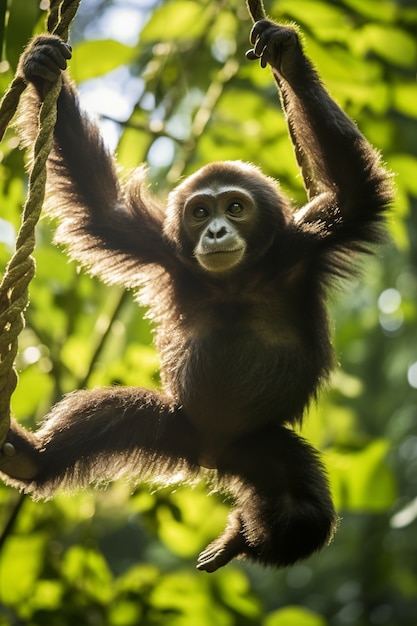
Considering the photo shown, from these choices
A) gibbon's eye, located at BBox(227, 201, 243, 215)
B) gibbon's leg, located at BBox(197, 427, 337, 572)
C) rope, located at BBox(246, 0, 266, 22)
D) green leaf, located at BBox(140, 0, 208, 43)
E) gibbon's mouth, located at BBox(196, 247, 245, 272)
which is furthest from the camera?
green leaf, located at BBox(140, 0, 208, 43)

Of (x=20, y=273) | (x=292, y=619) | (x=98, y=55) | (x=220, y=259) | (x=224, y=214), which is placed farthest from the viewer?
(x=292, y=619)

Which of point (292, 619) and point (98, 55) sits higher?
point (98, 55)

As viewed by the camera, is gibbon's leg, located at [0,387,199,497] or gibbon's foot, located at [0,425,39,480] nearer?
gibbon's foot, located at [0,425,39,480]

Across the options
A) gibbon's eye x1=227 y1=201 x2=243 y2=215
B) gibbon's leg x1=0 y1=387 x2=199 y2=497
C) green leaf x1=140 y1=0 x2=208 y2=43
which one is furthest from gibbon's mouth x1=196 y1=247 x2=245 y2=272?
green leaf x1=140 y1=0 x2=208 y2=43

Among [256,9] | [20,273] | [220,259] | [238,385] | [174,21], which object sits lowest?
[238,385]

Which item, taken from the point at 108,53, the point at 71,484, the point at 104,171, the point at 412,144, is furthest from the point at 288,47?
the point at 412,144

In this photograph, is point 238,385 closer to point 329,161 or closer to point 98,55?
point 329,161

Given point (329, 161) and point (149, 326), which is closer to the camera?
point (329, 161)

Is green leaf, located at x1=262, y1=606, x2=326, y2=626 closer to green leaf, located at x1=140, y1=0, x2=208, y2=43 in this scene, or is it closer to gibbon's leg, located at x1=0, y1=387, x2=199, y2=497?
gibbon's leg, located at x1=0, y1=387, x2=199, y2=497

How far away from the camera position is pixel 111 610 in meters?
6.12

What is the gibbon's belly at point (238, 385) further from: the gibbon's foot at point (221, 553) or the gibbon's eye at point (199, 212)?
the gibbon's eye at point (199, 212)

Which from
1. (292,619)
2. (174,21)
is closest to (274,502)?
(292,619)

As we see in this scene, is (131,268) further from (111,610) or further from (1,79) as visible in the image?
(111,610)

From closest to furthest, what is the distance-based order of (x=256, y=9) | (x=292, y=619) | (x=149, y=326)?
(x=256, y=9)
(x=292, y=619)
(x=149, y=326)
